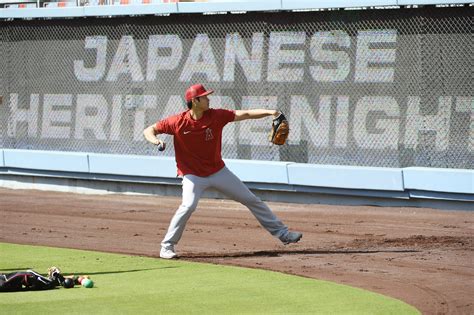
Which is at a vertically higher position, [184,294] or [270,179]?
[270,179]

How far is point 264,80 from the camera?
62.6 ft

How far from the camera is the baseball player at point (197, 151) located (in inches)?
485

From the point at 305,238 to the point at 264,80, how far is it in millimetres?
5327

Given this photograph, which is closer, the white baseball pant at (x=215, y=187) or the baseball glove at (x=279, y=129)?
the white baseball pant at (x=215, y=187)

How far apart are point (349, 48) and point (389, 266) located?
6865mm

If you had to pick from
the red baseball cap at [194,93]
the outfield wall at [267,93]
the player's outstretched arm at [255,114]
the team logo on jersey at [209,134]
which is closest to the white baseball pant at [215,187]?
the team logo on jersey at [209,134]

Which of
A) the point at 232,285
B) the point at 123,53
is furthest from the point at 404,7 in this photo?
the point at 232,285

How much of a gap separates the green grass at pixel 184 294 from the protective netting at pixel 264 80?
6.31 metres

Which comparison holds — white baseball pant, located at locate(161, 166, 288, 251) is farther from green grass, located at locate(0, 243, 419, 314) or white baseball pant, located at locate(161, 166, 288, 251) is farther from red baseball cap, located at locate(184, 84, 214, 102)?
red baseball cap, located at locate(184, 84, 214, 102)

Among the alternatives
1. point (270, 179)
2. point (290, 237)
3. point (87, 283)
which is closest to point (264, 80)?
point (270, 179)

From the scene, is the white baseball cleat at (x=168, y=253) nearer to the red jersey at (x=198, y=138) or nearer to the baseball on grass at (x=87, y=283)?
the red jersey at (x=198, y=138)

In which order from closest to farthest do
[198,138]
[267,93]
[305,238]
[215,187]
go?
[198,138] < [215,187] < [305,238] < [267,93]

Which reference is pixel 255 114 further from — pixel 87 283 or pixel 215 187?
pixel 87 283

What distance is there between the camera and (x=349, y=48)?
18.0m
